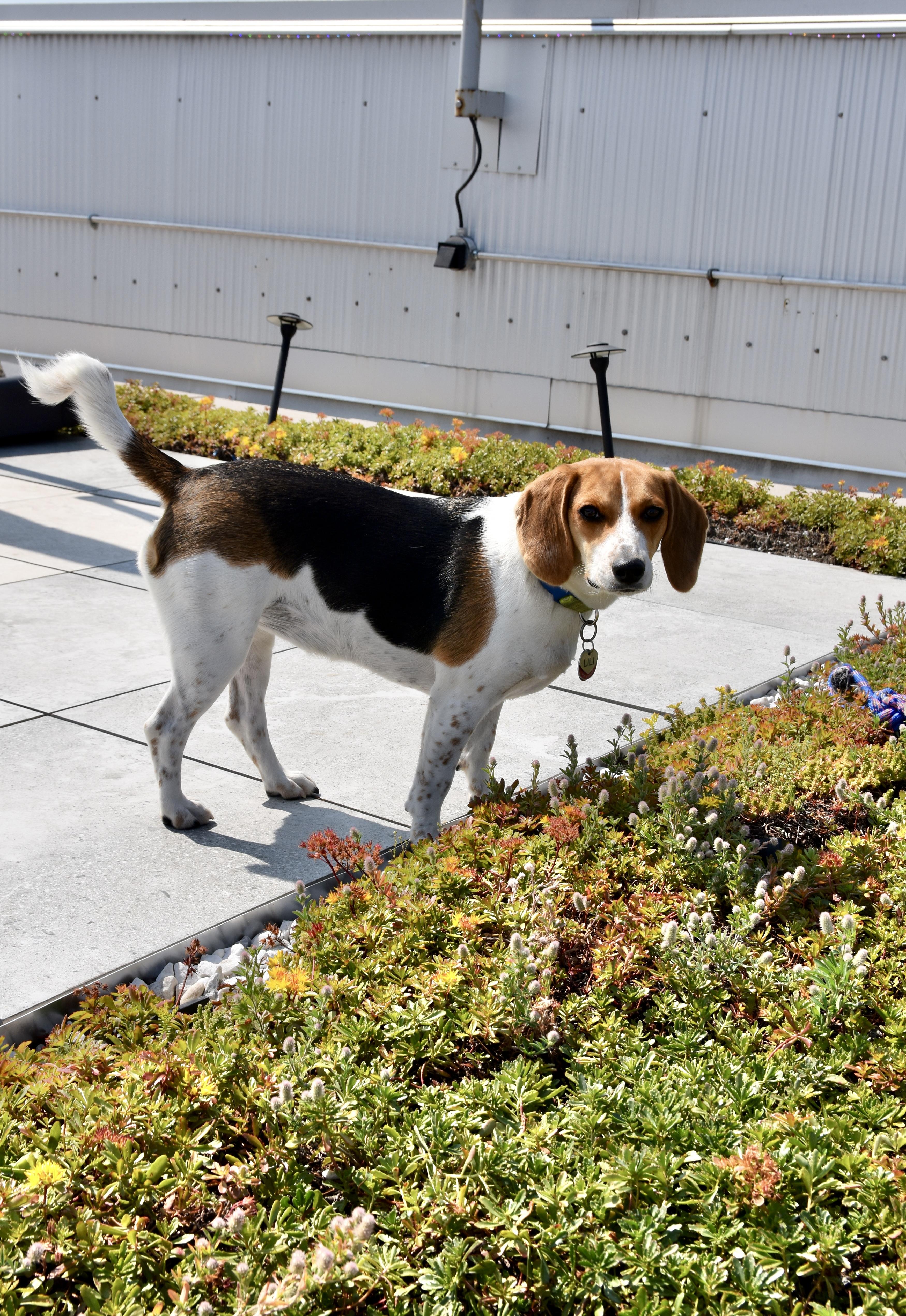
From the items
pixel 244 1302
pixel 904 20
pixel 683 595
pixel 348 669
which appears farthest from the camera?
pixel 904 20

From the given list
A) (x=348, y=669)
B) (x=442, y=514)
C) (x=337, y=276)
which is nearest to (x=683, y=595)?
(x=348, y=669)

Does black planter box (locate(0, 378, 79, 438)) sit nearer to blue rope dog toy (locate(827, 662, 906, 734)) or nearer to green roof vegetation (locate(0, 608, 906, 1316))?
blue rope dog toy (locate(827, 662, 906, 734))

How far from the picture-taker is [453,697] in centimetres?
396

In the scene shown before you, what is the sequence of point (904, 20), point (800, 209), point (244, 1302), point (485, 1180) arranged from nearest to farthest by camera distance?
point (244, 1302) < point (485, 1180) < point (904, 20) < point (800, 209)

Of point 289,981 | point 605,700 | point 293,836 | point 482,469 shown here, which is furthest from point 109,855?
point 482,469

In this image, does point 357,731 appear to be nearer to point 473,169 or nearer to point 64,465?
point 64,465

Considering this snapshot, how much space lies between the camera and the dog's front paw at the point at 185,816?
4.18 meters

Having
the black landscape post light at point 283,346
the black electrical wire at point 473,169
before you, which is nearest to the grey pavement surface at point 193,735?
the black landscape post light at point 283,346

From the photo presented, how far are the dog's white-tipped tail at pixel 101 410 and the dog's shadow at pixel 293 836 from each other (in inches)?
45.7

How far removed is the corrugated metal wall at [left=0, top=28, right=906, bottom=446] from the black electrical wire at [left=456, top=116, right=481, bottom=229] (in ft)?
0.45

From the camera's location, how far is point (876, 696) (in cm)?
473

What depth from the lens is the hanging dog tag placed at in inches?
161

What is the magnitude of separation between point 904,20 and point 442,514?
9.85m

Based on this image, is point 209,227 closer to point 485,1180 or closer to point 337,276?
point 337,276
